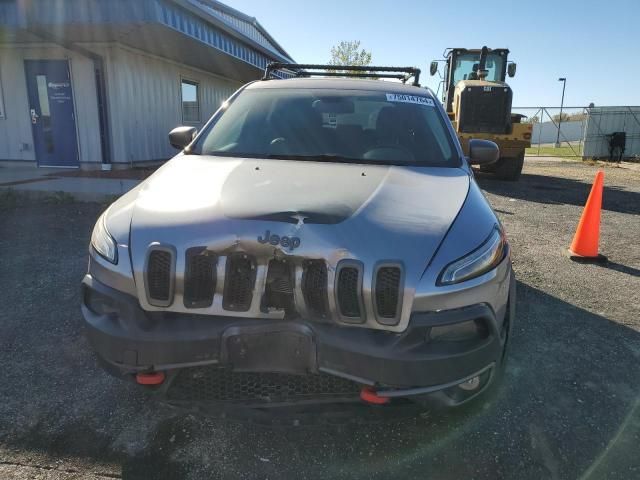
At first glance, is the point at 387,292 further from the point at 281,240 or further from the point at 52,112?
the point at 52,112

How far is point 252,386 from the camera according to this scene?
1996 millimetres

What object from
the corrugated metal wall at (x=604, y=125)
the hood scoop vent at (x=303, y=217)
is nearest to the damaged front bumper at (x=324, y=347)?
the hood scoop vent at (x=303, y=217)

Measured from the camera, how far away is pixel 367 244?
1844 millimetres

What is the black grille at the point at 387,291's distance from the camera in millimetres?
1798

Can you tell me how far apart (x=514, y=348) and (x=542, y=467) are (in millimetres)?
1161

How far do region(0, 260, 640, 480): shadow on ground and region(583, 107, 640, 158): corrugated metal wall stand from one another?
75.9ft

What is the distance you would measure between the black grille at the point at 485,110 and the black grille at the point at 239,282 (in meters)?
10.8

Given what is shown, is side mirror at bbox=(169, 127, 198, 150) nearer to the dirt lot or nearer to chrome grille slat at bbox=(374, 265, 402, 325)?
the dirt lot

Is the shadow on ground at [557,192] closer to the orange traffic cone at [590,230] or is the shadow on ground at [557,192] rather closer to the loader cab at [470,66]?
the loader cab at [470,66]

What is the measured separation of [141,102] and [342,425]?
10.2m

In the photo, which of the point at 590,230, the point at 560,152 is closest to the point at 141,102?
the point at 590,230

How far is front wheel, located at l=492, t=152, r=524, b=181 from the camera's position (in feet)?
38.9

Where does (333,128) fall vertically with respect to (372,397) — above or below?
above

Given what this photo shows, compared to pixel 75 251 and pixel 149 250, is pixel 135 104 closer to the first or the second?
pixel 75 251
